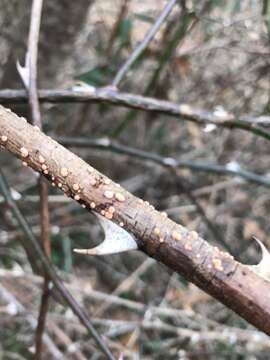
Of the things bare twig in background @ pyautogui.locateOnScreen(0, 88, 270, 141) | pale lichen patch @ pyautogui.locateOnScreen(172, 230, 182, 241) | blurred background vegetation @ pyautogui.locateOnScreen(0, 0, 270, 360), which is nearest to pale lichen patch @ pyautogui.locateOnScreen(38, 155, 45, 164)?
pale lichen patch @ pyautogui.locateOnScreen(172, 230, 182, 241)

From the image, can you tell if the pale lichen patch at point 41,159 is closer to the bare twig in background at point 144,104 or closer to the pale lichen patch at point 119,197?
the pale lichen patch at point 119,197

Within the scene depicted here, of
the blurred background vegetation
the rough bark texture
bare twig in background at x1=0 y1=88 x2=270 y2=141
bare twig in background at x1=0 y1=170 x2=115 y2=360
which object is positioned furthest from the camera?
the blurred background vegetation

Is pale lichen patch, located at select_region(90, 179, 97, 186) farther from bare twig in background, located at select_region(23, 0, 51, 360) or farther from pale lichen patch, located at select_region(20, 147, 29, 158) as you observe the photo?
bare twig in background, located at select_region(23, 0, 51, 360)

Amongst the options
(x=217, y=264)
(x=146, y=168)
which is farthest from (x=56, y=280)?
(x=146, y=168)

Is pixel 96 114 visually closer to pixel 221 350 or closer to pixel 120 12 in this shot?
pixel 120 12

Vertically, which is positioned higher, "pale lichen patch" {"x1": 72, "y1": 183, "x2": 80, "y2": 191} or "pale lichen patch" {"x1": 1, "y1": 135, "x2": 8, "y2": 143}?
"pale lichen patch" {"x1": 1, "y1": 135, "x2": 8, "y2": 143}

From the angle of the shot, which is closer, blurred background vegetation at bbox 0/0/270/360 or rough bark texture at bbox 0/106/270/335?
rough bark texture at bbox 0/106/270/335
